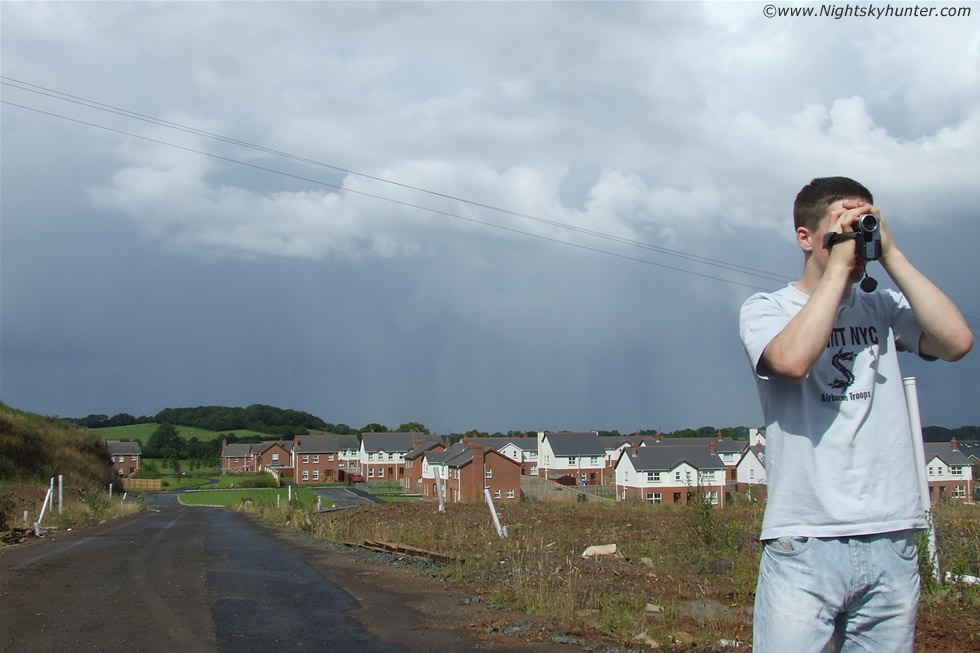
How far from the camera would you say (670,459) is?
71.2 m

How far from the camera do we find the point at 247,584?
11.3 metres

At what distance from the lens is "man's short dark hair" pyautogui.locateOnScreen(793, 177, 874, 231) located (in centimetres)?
285

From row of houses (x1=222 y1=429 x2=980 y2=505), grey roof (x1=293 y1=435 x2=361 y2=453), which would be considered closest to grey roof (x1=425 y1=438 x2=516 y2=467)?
row of houses (x1=222 y1=429 x2=980 y2=505)

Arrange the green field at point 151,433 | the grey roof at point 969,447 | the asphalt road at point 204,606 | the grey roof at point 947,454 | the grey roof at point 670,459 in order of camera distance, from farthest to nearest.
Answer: the green field at point 151,433, the grey roof at point 969,447, the grey roof at point 947,454, the grey roof at point 670,459, the asphalt road at point 204,606

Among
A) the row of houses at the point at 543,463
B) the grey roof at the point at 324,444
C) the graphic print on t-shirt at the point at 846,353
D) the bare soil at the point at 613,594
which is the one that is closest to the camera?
the graphic print on t-shirt at the point at 846,353

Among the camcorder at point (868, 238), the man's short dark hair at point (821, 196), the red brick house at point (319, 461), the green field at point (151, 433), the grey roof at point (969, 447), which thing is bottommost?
the red brick house at point (319, 461)

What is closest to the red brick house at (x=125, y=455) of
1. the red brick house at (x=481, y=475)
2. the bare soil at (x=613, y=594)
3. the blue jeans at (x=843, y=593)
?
the red brick house at (x=481, y=475)

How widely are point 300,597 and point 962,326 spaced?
30.3ft

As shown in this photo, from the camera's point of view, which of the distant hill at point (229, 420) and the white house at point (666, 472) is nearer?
the white house at point (666, 472)

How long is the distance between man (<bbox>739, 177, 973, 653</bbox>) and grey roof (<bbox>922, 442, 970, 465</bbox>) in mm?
79153

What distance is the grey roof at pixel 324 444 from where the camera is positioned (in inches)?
4633

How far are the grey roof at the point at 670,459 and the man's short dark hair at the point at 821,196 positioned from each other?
69.6m

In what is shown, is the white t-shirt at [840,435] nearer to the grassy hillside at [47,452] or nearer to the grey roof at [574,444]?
the grassy hillside at [47,452]

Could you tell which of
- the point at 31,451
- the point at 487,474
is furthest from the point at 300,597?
the point at 487,474
